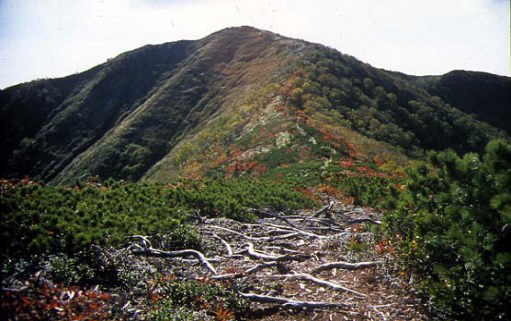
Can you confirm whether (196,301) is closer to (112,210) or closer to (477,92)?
(112,210)

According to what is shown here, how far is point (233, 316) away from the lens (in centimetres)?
722

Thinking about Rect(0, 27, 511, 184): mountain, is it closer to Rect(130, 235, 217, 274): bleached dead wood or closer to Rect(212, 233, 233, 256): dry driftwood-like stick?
Rect(212, 233, 233, 256): dry driftwood-like stick

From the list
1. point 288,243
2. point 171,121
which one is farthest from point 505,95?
point 288,243

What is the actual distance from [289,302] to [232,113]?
44.6m

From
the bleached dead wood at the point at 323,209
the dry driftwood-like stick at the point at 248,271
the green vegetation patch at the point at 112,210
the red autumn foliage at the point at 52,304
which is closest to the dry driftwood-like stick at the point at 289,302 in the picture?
the dry driftwood-like stick at the point at 248,271

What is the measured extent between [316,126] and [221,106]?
36.3 meters

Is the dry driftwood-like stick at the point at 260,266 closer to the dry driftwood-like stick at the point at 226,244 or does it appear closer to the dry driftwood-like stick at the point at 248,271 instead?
the dry driftwood-like stick at the point at 248,271

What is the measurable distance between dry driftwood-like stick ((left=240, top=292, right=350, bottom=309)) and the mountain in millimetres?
18084

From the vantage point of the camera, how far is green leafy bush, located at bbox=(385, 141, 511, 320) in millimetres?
5516

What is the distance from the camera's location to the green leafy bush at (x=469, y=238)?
5516mm

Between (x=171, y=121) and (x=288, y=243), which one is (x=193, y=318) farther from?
(x=171, y=121)

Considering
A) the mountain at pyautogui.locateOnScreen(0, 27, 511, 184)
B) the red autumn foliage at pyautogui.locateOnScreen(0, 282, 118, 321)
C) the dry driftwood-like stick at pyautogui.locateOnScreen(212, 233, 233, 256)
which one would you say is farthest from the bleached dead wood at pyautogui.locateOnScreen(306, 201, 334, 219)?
the red autumn foliage at pyautogui.locateOnScreen(0, 282, 118, 321)

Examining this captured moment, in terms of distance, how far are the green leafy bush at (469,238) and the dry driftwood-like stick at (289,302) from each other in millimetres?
1737

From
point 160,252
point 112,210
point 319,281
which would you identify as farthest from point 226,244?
point 112,210
